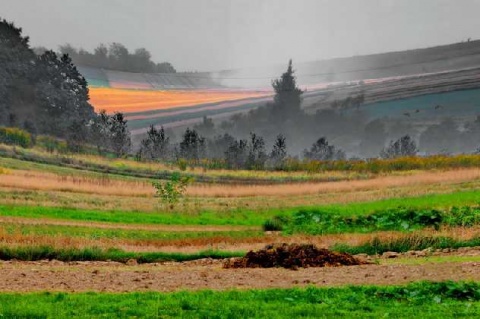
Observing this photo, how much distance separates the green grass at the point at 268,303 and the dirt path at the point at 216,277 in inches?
65.9

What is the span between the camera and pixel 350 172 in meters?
91.8

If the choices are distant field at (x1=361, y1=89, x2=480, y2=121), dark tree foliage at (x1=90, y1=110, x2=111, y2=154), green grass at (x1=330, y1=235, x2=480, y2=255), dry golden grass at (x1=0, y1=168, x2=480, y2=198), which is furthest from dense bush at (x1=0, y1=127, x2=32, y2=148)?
distant field at (x1=361, y1=89, x2=480, y2=121)

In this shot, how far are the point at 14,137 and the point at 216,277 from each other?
256 feet

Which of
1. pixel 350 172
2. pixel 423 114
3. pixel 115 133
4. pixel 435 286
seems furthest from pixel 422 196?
pixel 423 114

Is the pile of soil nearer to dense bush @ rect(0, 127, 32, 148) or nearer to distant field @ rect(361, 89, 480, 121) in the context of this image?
dense bush @ rect(0, 127, 32, 148)

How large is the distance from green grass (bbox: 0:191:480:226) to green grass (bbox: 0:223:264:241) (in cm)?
476

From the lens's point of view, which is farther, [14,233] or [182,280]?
[14,233]

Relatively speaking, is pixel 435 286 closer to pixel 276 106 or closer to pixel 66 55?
pixel 66 55

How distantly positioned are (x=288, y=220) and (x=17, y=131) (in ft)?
214

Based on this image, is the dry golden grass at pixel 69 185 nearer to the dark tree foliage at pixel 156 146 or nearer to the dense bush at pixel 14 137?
the dense bush at pixel 14 137

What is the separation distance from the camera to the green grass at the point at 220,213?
36.5 meters

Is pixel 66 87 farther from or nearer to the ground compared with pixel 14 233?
farther from the ground

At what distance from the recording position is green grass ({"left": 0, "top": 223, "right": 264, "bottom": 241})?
28516 mm

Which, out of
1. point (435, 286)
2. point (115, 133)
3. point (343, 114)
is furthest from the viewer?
point (343, 114)
